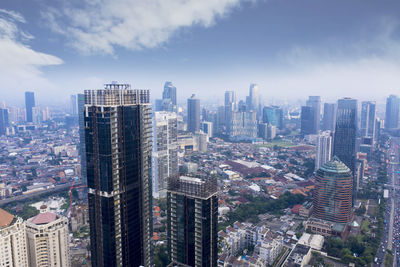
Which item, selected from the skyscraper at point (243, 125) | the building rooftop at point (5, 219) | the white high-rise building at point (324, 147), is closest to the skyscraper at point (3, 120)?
the skyscraper at point (243, 125)

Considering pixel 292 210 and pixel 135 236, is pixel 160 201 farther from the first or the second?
pixel 135 236

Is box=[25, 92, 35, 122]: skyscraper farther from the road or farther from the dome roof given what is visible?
the dome roof

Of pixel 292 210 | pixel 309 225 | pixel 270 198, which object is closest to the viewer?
pixel 309 225

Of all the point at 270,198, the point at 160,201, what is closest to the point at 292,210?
the point at 270,198

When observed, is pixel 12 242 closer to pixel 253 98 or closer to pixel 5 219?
pixel 5 219

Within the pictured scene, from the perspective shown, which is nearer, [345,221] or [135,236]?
[135,236]

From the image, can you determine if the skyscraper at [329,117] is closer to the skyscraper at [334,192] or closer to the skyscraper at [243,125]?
the skyscraper at [243,125]

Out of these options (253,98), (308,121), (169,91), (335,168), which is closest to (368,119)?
(308,121)
